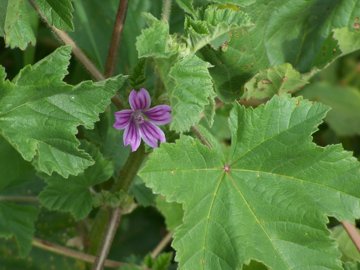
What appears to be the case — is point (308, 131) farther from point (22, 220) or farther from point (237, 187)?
point (22, 220)

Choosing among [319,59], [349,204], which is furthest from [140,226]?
[349,204]

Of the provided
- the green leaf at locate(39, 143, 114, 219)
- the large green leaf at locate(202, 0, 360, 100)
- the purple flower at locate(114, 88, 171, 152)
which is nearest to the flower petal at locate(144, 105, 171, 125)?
the purple flower at locate(114, 88, 171, 152)

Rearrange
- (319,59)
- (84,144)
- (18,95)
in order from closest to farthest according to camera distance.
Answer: (18,95) < (84,144) < (319,59)

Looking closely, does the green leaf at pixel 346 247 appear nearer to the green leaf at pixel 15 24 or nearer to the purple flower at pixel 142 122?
the purple flower at pixel 142 122

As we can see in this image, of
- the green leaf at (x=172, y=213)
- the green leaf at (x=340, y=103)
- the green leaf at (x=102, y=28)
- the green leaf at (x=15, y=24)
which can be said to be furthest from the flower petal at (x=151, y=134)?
the green leaf at (x=340, y=103)

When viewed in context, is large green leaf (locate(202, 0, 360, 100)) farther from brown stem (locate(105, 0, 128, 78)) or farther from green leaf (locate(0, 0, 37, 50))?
green leaf (locate(0, 0, 37, 50))
